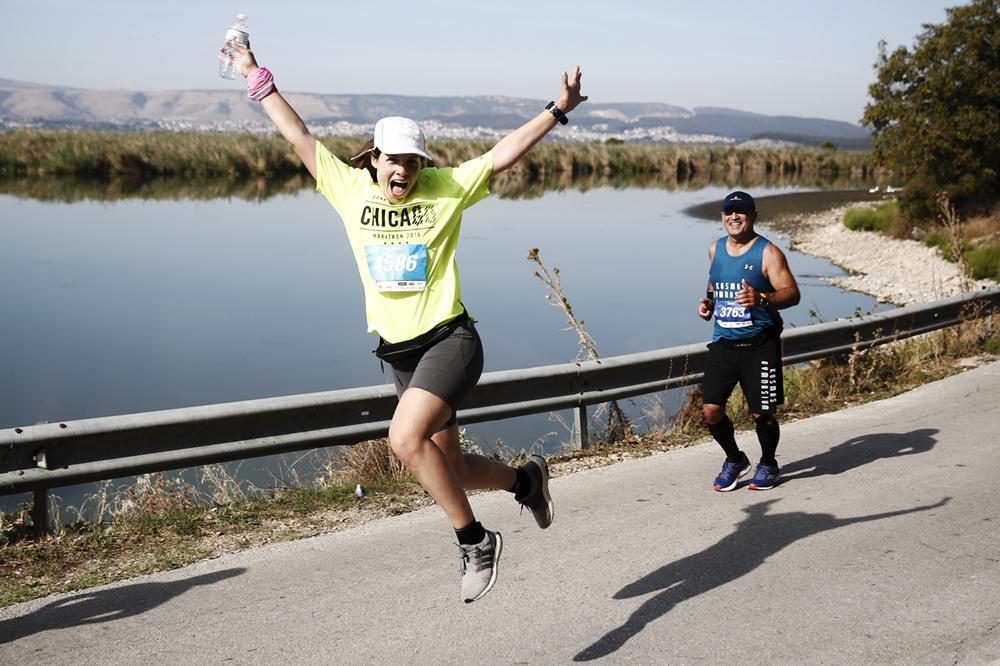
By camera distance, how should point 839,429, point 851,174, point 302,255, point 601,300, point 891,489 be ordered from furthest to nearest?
1. point 851,174
2. point 302,255
3. point 601,300
4. point 839,429
5. point 891,489

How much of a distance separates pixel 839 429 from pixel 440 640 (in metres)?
5.00

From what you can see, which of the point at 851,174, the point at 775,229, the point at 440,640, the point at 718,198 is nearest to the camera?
the point at 440,640

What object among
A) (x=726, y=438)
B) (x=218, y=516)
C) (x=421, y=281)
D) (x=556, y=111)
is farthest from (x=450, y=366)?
(x=726, y=438)

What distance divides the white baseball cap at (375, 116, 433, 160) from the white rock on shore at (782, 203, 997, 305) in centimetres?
1566

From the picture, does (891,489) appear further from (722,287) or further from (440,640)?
(440,640)

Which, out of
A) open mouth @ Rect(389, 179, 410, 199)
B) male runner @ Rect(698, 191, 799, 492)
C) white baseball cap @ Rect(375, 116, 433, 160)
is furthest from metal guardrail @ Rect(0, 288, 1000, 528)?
white baseball cap @ Rect(375, 116, 433, 160)

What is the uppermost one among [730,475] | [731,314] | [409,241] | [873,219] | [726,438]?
[409,241]

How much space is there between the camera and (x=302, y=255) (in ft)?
86.5

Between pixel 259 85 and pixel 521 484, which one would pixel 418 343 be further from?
pixel 259 85

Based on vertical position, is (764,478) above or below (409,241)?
below

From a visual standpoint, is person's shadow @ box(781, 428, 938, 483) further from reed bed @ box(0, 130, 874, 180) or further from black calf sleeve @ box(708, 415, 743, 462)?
reed bed @ box(0, 130, 874, 180)

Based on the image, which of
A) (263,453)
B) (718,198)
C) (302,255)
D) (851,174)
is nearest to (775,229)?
(718,198)

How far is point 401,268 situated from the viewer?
4266mm

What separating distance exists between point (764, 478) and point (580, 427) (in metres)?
1.54
